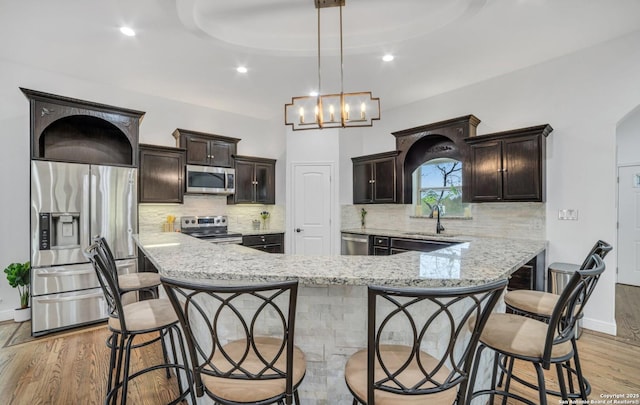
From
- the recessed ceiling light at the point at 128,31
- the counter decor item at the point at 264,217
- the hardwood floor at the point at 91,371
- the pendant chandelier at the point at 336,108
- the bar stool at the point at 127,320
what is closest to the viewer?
the bar stool at the point at 127,320

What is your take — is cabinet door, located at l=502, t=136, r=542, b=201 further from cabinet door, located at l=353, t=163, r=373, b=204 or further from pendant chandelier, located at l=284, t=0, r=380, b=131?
cabinet door, located at l=353, t=163, r=373, b=204

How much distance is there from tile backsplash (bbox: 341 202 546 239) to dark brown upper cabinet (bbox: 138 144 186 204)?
2634 mm

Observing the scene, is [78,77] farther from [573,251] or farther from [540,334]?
[573,251]

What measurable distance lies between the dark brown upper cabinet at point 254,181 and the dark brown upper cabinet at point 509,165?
10.7 ft

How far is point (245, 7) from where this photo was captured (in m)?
2.56

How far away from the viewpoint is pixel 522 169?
334 centimetres

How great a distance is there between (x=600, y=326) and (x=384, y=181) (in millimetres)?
2982

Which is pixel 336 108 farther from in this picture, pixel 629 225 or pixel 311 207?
pixel 629 225

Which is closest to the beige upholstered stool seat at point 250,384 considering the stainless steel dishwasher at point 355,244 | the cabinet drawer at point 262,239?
the stainless steel dishwasher at point 355,244

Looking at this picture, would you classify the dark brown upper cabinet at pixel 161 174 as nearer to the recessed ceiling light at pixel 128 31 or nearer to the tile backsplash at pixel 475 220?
the recessed ceiling light at pixel 128 31

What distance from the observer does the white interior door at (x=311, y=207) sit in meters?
5.07

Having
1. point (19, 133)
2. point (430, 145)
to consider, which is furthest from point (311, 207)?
point (19, 133)

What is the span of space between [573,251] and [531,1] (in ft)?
8.28

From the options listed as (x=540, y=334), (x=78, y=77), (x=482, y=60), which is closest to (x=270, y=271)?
(x=540, y=334)
